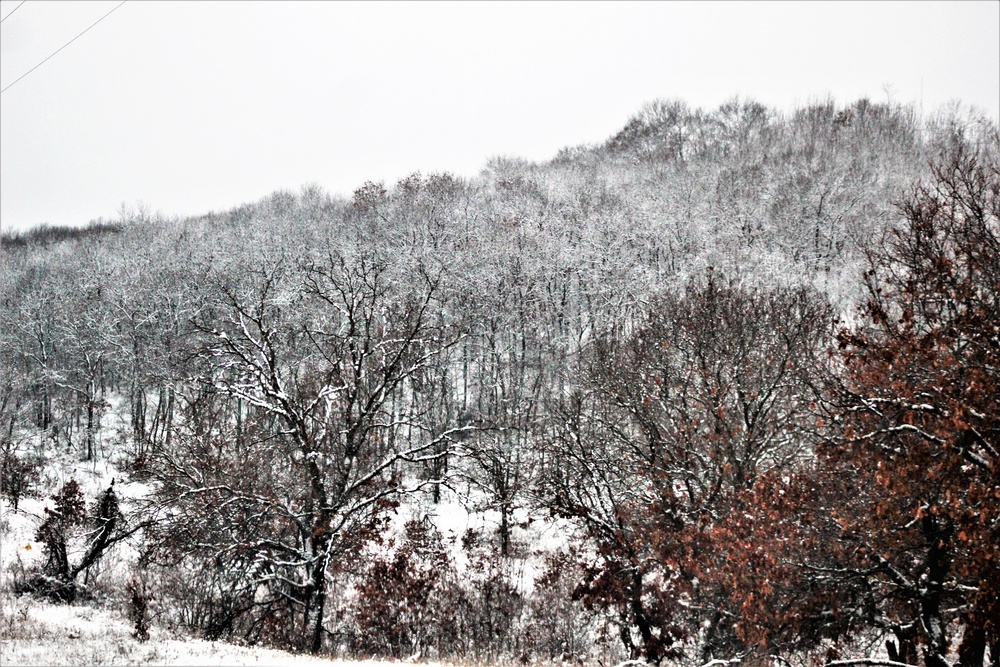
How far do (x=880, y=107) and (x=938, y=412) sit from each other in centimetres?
8455

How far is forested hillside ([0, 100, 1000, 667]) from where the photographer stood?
1140 cm

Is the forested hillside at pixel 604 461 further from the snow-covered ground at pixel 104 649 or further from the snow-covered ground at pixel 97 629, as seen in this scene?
the snow-covered ground at pixel 104 649

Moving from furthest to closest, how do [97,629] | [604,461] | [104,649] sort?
[604,461] → [97,629] → [104,649]

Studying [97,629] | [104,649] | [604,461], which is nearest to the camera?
[104,649]

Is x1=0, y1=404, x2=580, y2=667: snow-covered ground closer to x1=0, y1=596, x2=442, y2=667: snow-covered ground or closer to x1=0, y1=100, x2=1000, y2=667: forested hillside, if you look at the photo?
x1=0, y1=596, x2=442, y2=667: snow-covered ground

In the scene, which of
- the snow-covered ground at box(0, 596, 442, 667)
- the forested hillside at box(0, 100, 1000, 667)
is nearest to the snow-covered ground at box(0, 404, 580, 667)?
the snow-covered ground at box(0, 596, 442, 667)

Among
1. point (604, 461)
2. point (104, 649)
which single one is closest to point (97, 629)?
point (104, 649)

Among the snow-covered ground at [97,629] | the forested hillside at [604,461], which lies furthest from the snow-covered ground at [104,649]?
the forested hillside at [604,461]

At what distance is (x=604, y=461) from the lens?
18938 mm

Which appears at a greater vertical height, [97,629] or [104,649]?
[104,649]

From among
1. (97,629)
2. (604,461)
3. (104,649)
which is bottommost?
(97,629)

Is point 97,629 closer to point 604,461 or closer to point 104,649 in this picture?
point 104,649

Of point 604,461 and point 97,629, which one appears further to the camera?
point 604,461

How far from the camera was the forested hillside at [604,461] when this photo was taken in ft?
37.4
